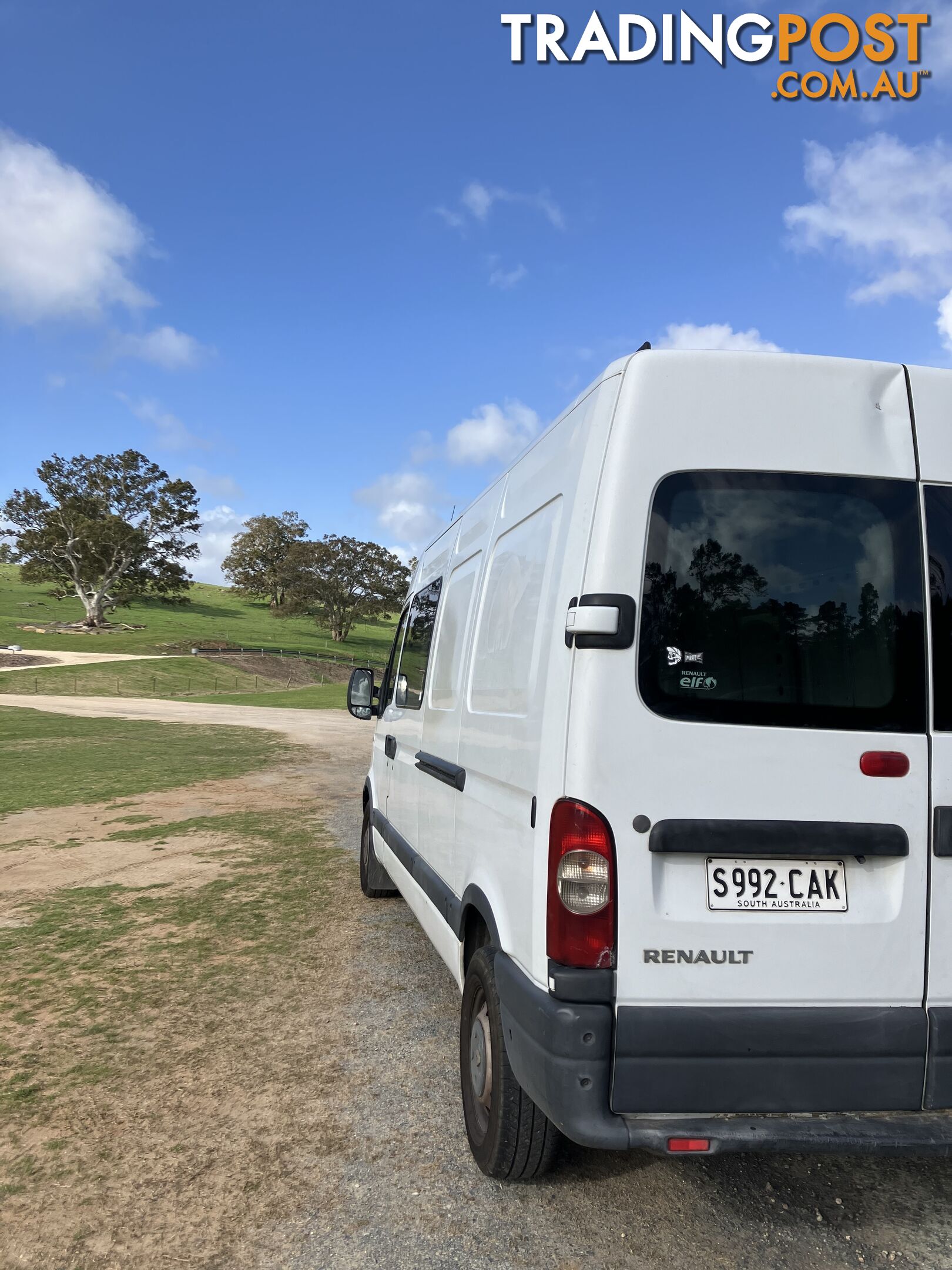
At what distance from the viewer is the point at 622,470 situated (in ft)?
8.73

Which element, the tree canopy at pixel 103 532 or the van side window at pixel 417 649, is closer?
the van side window at pixel 417 649

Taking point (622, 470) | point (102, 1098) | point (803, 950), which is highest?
point (622, 470)

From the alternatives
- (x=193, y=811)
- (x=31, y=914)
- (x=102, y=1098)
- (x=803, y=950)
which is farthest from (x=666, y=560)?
(x=193, y=811)

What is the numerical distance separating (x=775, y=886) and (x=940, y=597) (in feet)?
3.19

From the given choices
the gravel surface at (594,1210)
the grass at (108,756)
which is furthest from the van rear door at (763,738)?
the grass at (108,756)

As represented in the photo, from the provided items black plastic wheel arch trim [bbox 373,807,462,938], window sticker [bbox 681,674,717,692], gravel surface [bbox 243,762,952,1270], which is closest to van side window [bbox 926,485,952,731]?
window sticker [bbox 681,674,717,692]

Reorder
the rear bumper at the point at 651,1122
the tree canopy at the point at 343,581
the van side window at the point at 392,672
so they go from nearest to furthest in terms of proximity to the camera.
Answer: the rear bumper at the point at 651,1122, the van side window at the point at 392,672, the tree canopy at the point at 343,581

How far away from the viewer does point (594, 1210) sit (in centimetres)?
290

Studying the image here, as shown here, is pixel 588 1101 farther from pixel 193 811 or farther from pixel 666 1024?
pixel 193 811

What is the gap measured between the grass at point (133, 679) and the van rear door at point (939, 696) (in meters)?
35.2

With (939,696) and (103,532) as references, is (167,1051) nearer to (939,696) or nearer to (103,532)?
(939,696)

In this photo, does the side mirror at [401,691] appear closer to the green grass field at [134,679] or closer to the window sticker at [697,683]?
the window sticker at [697,683]

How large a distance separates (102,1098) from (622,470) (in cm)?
318

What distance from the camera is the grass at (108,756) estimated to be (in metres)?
12.3
